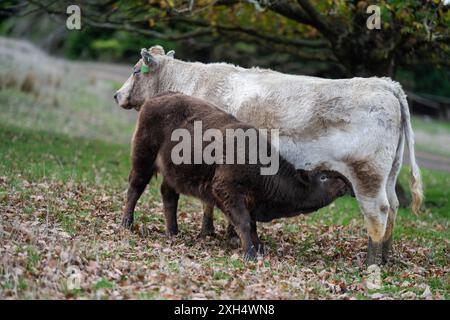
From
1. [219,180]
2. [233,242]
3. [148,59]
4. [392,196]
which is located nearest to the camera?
[219,180]

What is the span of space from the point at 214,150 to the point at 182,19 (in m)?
6.99

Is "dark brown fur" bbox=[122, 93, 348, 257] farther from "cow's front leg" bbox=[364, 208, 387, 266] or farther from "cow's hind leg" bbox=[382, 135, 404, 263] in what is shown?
"cow's hind leg" bbox=[382, 135, 404, 263]

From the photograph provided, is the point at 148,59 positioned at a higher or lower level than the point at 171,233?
higher

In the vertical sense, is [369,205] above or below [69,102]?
above

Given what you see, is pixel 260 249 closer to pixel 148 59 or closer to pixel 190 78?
pixel 190 78

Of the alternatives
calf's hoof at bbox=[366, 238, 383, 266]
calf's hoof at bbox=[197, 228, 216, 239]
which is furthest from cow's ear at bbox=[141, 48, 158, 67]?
calf's hoof at bbox=[366, 238, 383, 266]

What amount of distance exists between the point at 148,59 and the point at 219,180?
3.25 m

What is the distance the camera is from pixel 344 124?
9.44 m

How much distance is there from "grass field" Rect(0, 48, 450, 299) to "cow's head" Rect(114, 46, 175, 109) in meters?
1.66

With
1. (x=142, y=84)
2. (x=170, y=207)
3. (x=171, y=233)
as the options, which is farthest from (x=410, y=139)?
(x=142, y=84)

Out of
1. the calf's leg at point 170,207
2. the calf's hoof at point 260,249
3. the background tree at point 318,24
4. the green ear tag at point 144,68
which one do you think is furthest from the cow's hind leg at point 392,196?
the green ear tag at point 144,68
